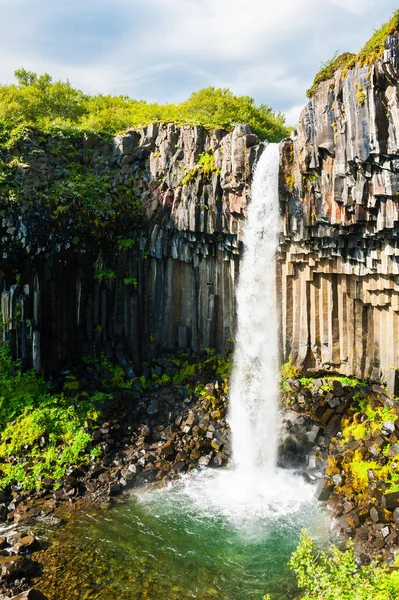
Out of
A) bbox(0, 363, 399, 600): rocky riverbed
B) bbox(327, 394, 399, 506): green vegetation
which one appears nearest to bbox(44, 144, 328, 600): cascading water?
bbox(0, 363, 399, 600): rocky riverbed

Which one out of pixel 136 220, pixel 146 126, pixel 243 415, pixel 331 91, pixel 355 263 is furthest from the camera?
pixel 146 126

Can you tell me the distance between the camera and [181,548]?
11836 mm

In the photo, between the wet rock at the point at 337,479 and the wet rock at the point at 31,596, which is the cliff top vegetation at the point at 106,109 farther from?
the wet rock at the point at 31,596

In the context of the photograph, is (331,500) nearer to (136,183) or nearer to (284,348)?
(284,348)

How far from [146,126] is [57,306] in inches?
394

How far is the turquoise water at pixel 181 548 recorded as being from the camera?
34.0ft

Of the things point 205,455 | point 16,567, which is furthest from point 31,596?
point 205,455

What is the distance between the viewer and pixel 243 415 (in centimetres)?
1756

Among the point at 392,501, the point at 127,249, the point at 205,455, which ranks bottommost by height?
the point at 205,455

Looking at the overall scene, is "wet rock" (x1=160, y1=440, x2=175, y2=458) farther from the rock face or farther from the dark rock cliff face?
the rock face

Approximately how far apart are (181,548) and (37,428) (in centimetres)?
746

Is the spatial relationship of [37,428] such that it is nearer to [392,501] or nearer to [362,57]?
[392,501]

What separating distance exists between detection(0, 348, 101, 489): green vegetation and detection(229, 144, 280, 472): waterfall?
18.6 feet

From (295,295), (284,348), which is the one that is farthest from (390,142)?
(284,348)
